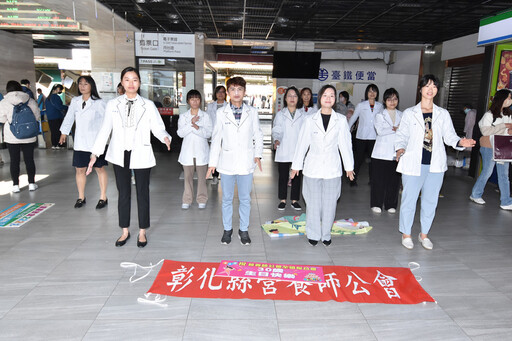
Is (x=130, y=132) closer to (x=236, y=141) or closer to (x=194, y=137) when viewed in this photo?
(x=236, y=141)

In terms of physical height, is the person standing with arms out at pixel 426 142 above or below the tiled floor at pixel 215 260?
above

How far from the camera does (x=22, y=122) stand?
5.94m

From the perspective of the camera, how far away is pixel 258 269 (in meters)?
3.48

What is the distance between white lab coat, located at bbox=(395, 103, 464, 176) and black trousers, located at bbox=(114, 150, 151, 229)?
269 centimetres

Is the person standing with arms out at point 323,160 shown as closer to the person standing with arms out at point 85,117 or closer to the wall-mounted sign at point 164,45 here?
the person standing with arms out at point 85,117

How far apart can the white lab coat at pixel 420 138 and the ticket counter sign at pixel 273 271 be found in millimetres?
1505

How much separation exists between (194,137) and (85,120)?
147 cm

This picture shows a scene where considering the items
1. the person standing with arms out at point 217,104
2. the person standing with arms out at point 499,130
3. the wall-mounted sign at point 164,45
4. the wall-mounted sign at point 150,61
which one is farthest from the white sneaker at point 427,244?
the wall-mounted sign at point 150,61

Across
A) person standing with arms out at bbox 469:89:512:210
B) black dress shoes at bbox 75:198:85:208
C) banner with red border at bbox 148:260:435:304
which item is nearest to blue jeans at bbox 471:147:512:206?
person standing with arms out at bbox 469:89:512:210

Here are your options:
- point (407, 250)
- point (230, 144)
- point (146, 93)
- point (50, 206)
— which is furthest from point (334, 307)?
point (146, 93)

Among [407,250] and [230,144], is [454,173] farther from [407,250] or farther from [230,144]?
[230,144]

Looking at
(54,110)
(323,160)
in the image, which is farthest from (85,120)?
(54,110)

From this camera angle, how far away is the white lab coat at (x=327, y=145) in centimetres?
394

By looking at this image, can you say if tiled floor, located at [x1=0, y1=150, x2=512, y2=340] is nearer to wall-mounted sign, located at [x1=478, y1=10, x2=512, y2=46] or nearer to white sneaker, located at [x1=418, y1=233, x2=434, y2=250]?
white sneaker, located at [x1=418, y1=233, x2=434, y2=250]
